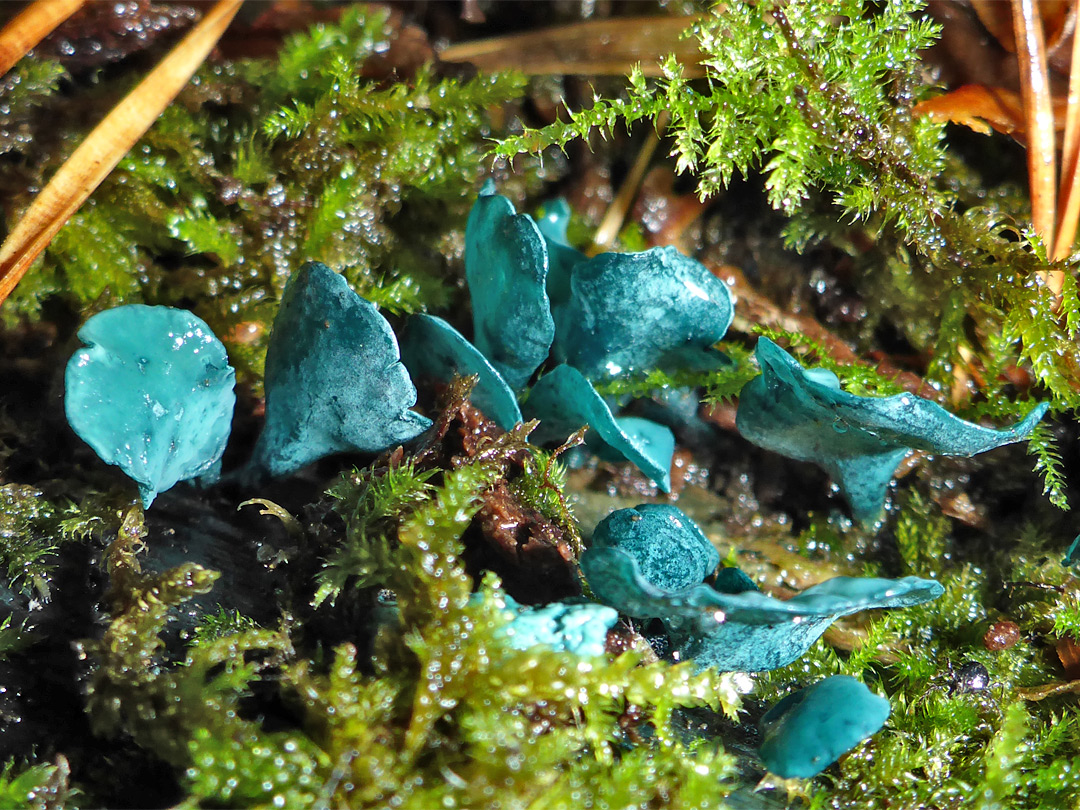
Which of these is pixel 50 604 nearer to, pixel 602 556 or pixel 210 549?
pixel 210 549

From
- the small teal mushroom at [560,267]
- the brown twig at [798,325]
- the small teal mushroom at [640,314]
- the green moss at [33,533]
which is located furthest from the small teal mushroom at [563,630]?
the brown twig at [798,325]

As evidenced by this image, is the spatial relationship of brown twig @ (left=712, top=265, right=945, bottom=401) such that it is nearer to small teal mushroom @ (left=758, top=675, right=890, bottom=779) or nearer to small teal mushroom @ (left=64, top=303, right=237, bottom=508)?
small teal mushroom @ (left=758, top=675, right=890, bottom=779)

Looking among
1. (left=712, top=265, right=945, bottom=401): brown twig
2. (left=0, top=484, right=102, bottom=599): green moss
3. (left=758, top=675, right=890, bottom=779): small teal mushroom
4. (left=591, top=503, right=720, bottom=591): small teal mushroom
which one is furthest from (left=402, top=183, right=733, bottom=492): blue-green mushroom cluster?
(left=0, top=484, right=102, bottom=599): green moss

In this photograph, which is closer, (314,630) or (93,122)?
(314,630)

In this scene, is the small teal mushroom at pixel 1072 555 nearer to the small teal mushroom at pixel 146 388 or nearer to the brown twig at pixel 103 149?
the small teal mushroom at pixel 146 388

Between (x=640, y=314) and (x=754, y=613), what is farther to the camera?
(x=640, y=314)

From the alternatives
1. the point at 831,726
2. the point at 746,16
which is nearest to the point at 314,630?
the point at 831,726

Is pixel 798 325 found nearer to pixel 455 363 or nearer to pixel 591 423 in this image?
pixel 591 423

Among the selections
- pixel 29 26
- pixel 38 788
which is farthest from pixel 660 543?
pixel 29 26

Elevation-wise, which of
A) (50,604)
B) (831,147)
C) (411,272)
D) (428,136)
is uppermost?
(428,136)
